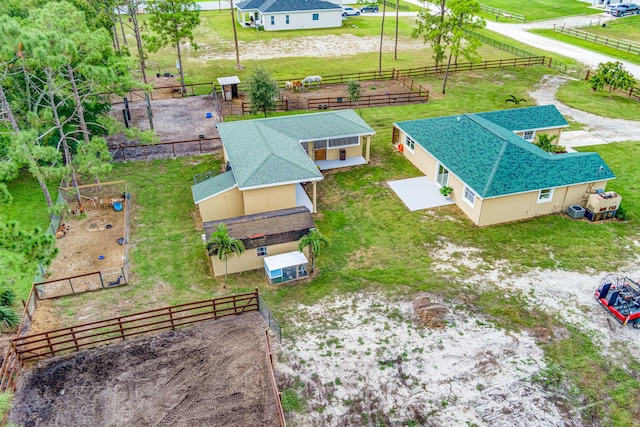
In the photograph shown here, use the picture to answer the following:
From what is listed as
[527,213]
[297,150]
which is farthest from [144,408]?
[527,213]

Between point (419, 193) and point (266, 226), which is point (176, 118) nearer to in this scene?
point (266, 226)

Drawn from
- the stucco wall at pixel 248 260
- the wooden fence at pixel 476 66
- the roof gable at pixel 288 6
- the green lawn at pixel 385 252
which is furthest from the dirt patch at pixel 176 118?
the roof gable at pixel 288 6

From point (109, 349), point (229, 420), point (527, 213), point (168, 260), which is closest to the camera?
point (229, 420)

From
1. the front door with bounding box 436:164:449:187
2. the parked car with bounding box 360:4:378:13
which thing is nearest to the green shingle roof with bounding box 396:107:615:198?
the front door with bounding box 436:164:449:187

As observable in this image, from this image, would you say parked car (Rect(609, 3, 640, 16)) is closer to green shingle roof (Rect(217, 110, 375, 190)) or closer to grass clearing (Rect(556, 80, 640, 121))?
grass clearing (Rect(556, 80, 640, 121))

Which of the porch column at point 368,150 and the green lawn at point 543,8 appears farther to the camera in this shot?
the green lawn at point 543,8

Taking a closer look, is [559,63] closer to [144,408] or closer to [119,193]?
[119,193]

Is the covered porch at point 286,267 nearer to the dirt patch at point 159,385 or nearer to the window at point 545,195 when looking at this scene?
the dirt patch at point 159,385
